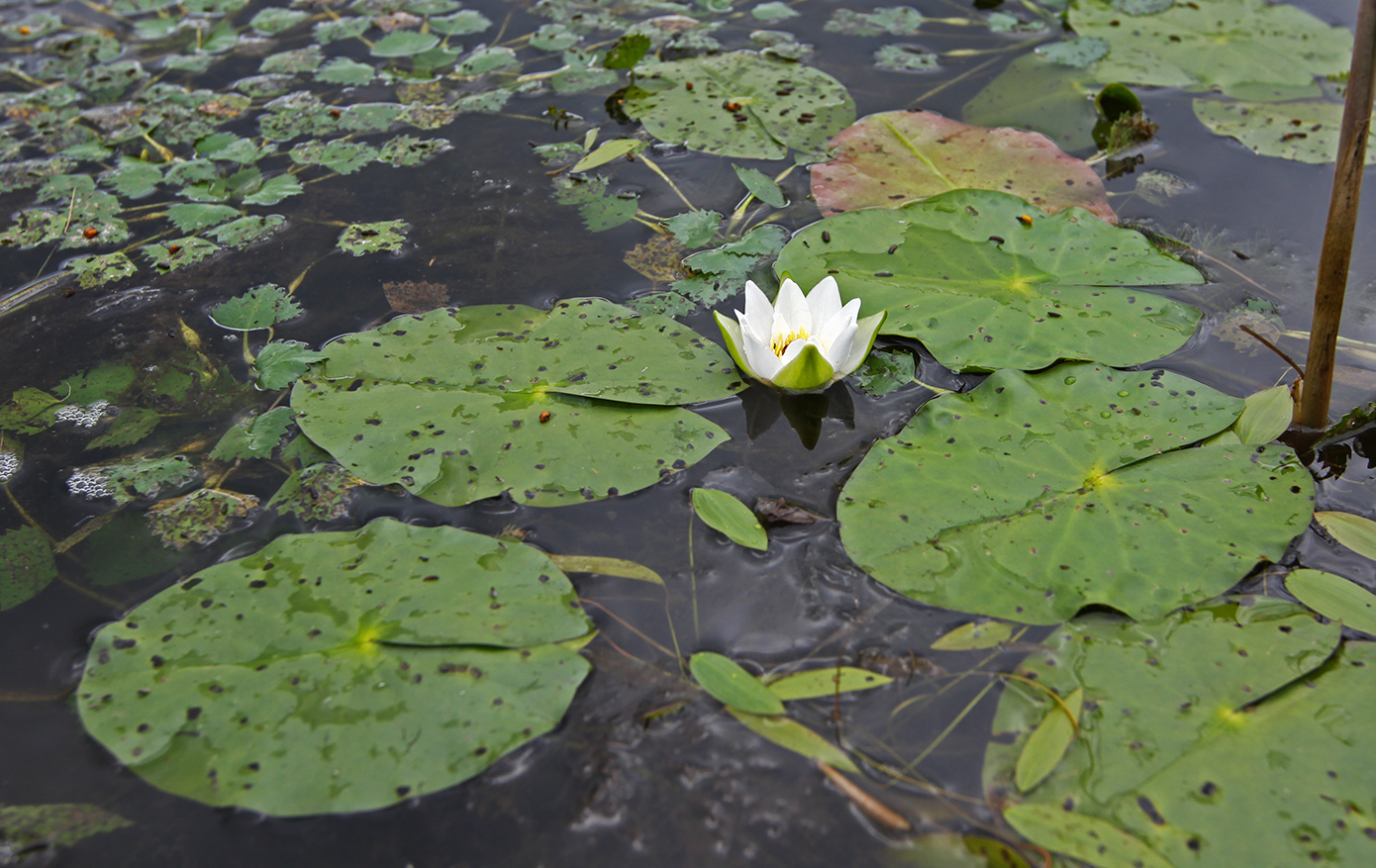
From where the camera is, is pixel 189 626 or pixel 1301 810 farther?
pixel 189 626

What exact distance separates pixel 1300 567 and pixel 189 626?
2950mm

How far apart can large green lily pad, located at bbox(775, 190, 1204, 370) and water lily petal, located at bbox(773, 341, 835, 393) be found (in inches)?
14.3

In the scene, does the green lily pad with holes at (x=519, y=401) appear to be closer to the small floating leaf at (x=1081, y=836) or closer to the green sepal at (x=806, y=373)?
the green sepal at (x=806, y=373)

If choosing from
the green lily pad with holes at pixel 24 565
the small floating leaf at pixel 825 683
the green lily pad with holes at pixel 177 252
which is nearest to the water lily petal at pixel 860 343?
the small floating leaf at pixel 825 683

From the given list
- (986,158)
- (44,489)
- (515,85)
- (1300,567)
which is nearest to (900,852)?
(1300,567)

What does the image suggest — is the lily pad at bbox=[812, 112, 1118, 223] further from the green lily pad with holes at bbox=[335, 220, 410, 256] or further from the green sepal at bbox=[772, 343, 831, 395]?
the green lily pad with holes at bbox=[335, 220, 410, 256]

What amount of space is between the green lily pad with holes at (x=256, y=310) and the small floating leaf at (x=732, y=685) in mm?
2124

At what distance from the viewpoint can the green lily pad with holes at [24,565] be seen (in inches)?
A: 89.2

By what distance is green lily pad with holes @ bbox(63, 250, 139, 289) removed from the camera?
3281 mm

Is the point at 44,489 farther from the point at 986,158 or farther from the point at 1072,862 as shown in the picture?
the point at 986,158

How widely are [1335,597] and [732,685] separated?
5.21 ft

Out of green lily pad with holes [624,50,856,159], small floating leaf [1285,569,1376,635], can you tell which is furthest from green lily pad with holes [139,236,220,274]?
small floating leaf [1285,569,1376,635]

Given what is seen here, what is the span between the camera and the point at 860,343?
2.68m

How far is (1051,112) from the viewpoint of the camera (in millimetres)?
4078
